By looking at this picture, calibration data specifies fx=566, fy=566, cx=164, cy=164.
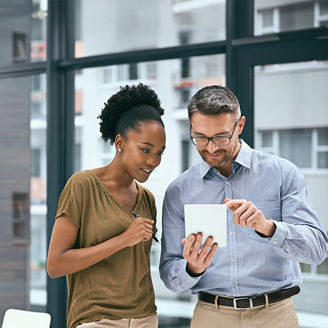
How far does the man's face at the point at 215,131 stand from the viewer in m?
1.99

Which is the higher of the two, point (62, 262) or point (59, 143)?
point (59, 143)

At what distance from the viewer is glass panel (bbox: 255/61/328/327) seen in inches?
109

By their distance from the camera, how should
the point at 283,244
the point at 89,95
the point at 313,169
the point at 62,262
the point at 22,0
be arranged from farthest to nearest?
1. the point at 22,0
2. the point at 89,95
3. the point at 313,169
4. the point at 62,262
5. the point at 283,244

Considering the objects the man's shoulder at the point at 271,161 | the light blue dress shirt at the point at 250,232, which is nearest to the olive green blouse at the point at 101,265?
the light blue dress shirt at the point at 250,232

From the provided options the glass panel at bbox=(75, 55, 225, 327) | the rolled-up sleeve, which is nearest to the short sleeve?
the rolled-up sleeve

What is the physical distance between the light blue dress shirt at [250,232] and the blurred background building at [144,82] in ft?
2.51

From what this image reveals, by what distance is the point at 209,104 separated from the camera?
78.6 inches

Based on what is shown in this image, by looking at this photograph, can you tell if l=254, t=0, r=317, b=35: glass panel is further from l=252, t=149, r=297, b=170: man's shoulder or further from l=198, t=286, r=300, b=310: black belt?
l=198, t=286, r=300, b=310: black belt

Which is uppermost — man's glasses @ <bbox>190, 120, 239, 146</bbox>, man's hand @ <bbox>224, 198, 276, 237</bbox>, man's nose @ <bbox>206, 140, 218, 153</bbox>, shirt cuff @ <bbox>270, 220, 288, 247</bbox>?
man's glasses @ <bbox>190, 120, 239, 146</bbox>

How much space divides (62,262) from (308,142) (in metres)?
1.39

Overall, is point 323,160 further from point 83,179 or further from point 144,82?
point 83,179

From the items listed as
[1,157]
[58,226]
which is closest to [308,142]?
[58,226]

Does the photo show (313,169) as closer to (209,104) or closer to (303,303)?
(303,303)

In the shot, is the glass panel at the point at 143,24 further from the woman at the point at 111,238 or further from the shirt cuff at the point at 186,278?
the shirt cuff at the point at 186,278
